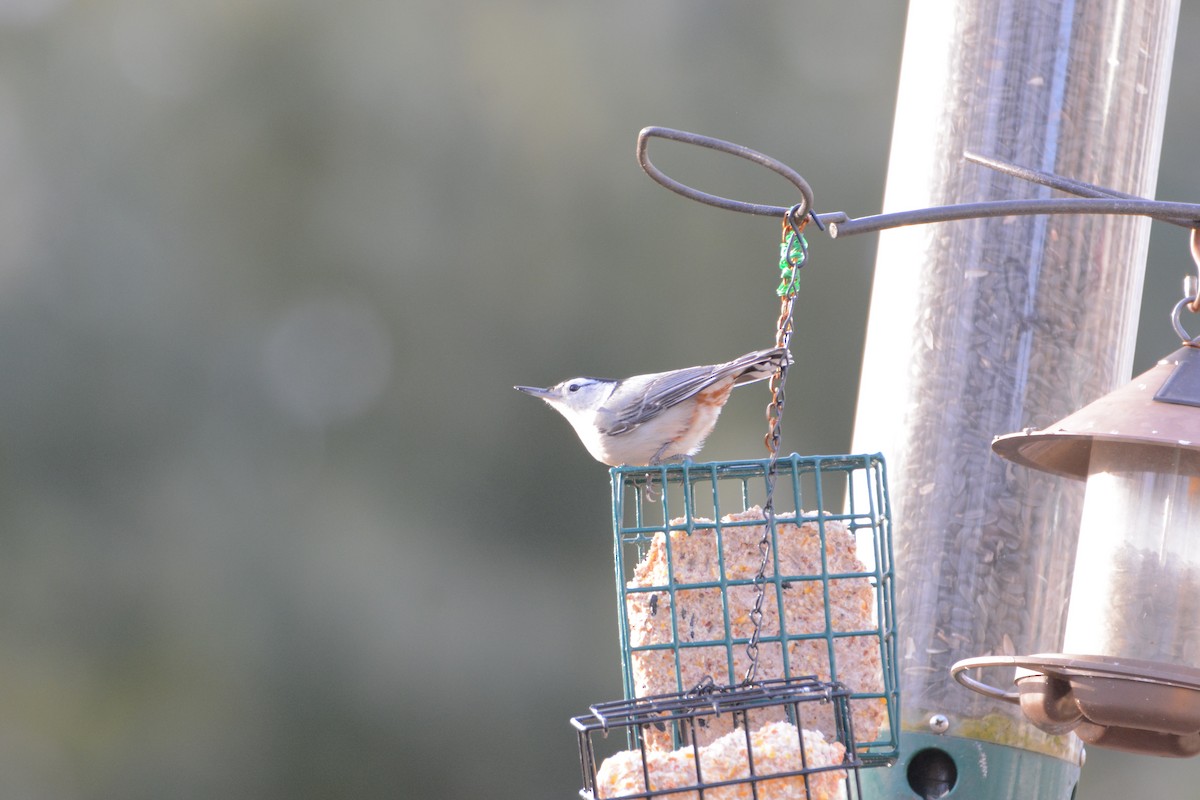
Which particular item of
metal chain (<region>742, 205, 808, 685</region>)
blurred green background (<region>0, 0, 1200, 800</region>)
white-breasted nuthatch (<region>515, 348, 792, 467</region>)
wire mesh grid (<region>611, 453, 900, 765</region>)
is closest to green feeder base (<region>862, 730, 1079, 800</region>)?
wire mesh grid (<region>611, 453, 900, 765</region>)

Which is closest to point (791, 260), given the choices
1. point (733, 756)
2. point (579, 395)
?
point (733, 756)

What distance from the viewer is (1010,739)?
3217mm

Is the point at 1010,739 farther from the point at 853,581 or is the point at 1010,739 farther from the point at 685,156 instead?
the point at 685,156

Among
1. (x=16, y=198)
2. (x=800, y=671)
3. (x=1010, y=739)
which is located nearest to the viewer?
(x=800, y=671)

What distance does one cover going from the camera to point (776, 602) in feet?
9.86

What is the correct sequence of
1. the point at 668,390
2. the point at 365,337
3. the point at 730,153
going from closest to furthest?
the point at 730,153, the point at 668,390, the point at 365,337

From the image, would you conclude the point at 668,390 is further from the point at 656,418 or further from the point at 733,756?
the point at 733,756

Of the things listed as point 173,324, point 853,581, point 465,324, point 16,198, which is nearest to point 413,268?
point 465,324

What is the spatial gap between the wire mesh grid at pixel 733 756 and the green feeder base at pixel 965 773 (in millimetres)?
670

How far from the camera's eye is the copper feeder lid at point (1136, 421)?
2338mm

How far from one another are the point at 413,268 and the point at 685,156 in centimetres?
164

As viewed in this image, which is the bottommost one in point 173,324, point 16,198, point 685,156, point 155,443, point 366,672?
point 366,672

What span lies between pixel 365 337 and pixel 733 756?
6.25m

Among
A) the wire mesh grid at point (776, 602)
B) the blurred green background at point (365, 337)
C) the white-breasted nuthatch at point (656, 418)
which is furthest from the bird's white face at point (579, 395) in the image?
the blurred green background at point (365, 337)
